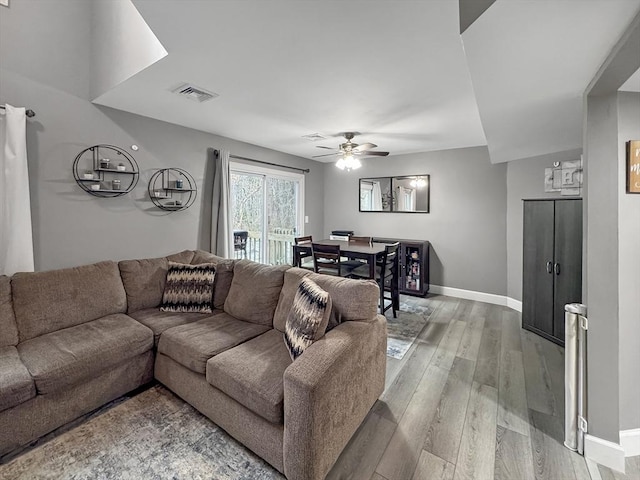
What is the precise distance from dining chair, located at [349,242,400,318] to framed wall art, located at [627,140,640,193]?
88.2 inches

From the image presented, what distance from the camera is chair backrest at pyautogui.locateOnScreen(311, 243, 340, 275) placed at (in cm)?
366

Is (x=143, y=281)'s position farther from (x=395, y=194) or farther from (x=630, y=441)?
(x=395, y=194)

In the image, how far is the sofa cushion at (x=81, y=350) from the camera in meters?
1.77

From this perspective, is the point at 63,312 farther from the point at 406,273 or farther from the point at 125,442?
the point at 406,273

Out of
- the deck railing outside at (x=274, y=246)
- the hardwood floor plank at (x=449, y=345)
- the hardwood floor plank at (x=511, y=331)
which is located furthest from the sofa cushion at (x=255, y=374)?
the deck railing outside at (x=274, y=246)

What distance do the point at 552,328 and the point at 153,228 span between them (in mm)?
4517

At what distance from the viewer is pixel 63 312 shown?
229 centimetres

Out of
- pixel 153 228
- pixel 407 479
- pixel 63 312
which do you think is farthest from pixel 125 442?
pixel 153 228

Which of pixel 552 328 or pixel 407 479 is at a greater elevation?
pixel 552 328

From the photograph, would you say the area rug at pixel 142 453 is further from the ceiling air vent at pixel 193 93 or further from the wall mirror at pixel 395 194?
the wall mirror at pixel 395 194

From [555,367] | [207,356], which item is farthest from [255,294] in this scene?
[555,367]

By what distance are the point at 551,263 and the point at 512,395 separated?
1.66m

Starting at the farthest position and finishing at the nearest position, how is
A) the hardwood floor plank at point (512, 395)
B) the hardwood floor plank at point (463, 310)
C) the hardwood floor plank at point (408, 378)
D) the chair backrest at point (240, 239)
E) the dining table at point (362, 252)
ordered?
1. the chair backrest at point (240, 239)
2. the hardwood floor plank at point (463, 310)
3. the dining table at point (362, 252)
4. the hardwood floor plank at point (408, 378)
5. the hardwood floor plank at point (512, 395)

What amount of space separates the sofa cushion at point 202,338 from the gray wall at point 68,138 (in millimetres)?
1377
